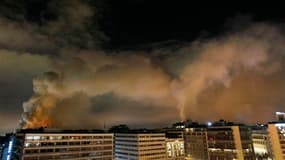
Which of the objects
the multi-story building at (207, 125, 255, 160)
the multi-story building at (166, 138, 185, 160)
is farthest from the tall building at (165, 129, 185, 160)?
the multi-story building at (207, 125, 255, 160)

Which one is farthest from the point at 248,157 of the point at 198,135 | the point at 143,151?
the point at 143,151

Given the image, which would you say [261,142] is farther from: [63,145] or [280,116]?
[63,145]

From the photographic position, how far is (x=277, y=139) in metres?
112

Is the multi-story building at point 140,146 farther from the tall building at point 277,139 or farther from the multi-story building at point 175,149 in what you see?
the tall building at point 277,139

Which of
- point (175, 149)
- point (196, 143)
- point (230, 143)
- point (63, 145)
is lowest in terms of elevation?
point (175, 149)

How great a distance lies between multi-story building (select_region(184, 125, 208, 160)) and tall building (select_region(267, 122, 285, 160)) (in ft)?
112

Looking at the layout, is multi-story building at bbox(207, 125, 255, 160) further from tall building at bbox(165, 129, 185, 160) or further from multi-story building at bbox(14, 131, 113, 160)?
multi-story building at bbox(14, 131, 113, 160)

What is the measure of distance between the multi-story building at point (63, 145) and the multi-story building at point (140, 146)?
678 inches

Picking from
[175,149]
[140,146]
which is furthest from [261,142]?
[140,146]

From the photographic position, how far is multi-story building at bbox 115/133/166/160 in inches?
4981

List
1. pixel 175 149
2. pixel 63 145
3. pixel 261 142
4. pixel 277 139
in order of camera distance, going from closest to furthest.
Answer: pixel 63 145 < pixel 277 139 < pixel 261 142 < pixel 175 149

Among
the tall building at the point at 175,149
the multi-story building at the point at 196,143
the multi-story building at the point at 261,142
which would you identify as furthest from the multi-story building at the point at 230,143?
the tall building at the point at 175,149

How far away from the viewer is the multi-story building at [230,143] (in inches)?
4323

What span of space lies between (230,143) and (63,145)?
8287cm
